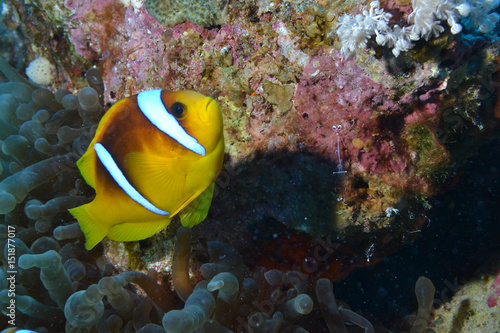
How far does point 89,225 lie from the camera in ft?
5.13

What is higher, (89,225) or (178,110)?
(178,110)

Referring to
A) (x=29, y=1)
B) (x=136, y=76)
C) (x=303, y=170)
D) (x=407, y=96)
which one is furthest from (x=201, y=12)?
(x=29, y=1)

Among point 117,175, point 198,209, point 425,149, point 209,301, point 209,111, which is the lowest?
point 425,149

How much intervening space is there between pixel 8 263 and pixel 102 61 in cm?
177

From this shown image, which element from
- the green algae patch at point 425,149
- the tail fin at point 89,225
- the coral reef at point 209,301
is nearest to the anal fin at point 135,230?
the tail fin at point 89,225

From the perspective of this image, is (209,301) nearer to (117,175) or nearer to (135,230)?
(135,230)

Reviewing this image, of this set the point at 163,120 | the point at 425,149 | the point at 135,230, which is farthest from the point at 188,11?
the point at 425,149

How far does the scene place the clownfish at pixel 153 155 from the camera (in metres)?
1.26

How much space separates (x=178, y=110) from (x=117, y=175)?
0.41 meters

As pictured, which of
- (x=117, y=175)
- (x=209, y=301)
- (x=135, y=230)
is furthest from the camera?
(x=135, y=230)

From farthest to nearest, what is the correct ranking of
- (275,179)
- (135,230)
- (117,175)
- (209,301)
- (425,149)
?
(425,149)
(275,179)
(135,230)
(209,301)
(117,175)

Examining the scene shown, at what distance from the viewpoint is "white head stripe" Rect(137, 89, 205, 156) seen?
1271 mm

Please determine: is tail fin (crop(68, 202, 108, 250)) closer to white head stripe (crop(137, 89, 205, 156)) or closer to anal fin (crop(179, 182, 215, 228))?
anal fin (crop(179, 182, 215, 228))

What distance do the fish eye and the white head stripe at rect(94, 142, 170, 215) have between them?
14.3 inches
